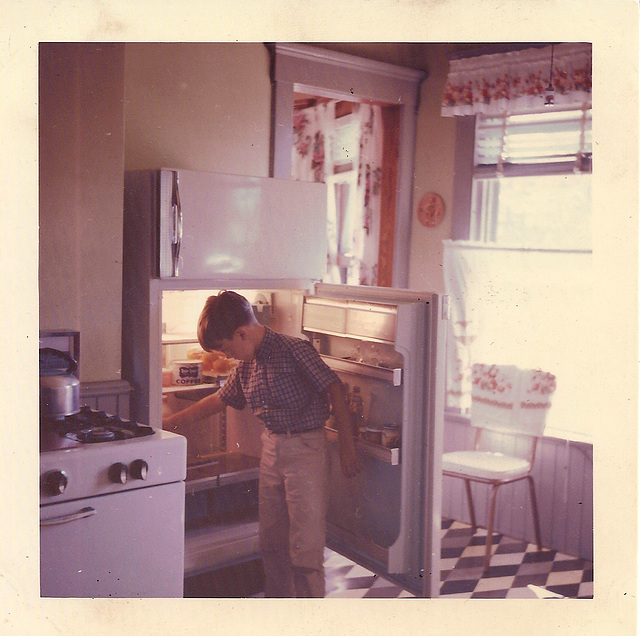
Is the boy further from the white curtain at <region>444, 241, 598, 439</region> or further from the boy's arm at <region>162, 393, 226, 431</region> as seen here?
the white curtain at <region>444, 241, 598, 439</region>

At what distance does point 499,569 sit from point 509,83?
1966mm

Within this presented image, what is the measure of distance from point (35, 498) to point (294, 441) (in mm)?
830

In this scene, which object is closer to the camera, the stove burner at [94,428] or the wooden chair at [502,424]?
the stove burner at [94,428]

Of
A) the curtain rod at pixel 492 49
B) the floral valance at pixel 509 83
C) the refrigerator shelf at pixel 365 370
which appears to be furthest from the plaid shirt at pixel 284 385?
the floral valance at pixel 509 83

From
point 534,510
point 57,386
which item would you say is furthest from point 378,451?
point 534,510

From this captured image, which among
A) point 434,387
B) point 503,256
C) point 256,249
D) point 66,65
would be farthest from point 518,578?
point 66,65

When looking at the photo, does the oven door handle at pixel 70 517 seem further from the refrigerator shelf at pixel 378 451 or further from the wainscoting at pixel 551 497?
the wainscoting at pixel 551 497

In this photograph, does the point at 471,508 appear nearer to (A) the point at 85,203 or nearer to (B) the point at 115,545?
(B) the point at 115,545

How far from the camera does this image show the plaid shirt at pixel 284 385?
217 cm

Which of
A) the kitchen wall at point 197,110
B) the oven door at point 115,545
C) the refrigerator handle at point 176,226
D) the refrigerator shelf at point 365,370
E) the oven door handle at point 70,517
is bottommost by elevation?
the oven door at point 115,545

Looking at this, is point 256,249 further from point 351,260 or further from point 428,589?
point 428,589

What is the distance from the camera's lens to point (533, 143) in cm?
295

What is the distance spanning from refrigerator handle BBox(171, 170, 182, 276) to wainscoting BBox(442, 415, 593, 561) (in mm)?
1668

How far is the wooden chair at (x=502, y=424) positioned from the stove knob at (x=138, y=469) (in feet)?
5.39
